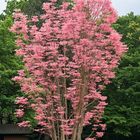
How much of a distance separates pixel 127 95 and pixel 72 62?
2123 centimetres

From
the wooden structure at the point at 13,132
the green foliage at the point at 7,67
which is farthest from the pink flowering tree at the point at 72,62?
the wooden structure at the point at 13,132

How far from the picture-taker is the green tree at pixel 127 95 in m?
29.8

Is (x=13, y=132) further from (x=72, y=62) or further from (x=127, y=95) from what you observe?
(x=72, y=62)

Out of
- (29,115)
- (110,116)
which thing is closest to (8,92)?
(29,115)

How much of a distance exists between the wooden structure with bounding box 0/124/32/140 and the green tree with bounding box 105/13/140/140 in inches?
243

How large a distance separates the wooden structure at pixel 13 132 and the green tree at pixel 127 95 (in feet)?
20.3

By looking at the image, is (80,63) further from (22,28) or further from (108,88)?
(108,88)

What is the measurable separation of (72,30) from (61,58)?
0.76m

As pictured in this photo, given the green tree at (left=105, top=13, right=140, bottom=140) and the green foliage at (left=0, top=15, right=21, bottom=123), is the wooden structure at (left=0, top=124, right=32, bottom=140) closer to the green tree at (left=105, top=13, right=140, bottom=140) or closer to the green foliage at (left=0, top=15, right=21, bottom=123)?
the green foliage at (left=0, top=15, right=21, bottom=123)

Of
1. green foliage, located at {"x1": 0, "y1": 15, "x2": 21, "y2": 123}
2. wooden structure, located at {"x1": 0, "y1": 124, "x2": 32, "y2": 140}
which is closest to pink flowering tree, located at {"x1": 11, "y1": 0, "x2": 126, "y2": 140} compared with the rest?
green foliage, located at {"x1": 0, "y1": 15, "x2": 21, "y2": 123}

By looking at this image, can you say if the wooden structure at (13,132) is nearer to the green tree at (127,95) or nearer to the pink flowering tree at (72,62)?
the green tree at (127,95)

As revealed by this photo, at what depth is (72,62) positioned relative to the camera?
10422 millimetres

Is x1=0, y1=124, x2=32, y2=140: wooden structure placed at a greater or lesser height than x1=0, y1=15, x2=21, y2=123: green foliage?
lesser

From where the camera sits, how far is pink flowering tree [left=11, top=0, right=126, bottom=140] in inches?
407
